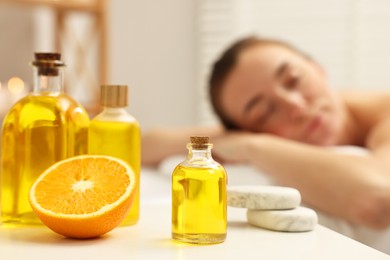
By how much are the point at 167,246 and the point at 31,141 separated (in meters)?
0.23

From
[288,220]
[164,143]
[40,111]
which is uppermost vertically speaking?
[40,111]

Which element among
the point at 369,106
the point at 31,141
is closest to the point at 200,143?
the point at 31,141

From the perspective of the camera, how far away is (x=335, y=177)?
4.47 feet

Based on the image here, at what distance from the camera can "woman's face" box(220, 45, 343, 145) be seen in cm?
191

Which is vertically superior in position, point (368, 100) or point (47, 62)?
point (47, 62)

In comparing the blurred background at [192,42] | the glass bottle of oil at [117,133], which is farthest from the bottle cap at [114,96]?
the blurred background at [192,42]

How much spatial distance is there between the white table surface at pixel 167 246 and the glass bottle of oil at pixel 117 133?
82mm

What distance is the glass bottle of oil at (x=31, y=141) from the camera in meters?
0.75

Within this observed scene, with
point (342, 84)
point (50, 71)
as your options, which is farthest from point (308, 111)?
point (50, 71)

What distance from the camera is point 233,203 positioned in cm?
77

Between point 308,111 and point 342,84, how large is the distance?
112 cm

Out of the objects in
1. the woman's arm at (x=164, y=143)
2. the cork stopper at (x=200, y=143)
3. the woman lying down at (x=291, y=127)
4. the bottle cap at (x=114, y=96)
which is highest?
the bottle cap at (x=114, y=96)

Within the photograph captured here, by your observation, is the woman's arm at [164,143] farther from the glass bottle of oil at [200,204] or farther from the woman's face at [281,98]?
the glass bottle of oil at [200,204]

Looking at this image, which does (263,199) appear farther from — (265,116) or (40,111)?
(265,116)
